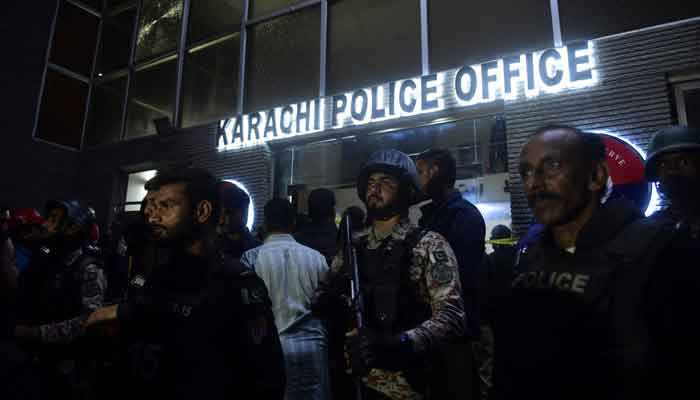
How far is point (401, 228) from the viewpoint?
2.46 metres

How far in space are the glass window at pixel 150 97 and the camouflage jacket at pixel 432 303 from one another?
8102 mm

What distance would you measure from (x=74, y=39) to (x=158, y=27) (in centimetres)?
242

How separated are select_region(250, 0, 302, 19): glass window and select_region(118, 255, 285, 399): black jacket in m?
7.33

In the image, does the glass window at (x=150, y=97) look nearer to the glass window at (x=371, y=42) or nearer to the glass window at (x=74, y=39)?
the glass window at (x=74, y=39)

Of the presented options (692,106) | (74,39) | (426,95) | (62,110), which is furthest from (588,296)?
(74,39)

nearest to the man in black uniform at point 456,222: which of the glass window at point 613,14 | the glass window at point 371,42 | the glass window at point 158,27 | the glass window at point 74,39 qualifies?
the glass window at point 613,14

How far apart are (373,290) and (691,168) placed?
2.17 m

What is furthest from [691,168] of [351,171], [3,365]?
[351,171]

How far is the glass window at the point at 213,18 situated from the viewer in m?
8.66

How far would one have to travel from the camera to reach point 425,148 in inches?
250

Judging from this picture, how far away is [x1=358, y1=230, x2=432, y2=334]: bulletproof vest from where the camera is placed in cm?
216

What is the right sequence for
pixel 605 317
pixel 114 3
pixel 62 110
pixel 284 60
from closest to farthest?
pixel 605 317 → pixel 284 60 → pixel 62 110 → pixel 114 3

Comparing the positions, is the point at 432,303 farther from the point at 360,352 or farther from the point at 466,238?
the point at 466,238

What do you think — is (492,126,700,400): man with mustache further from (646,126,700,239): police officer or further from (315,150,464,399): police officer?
(646,126,700,239): police officer
